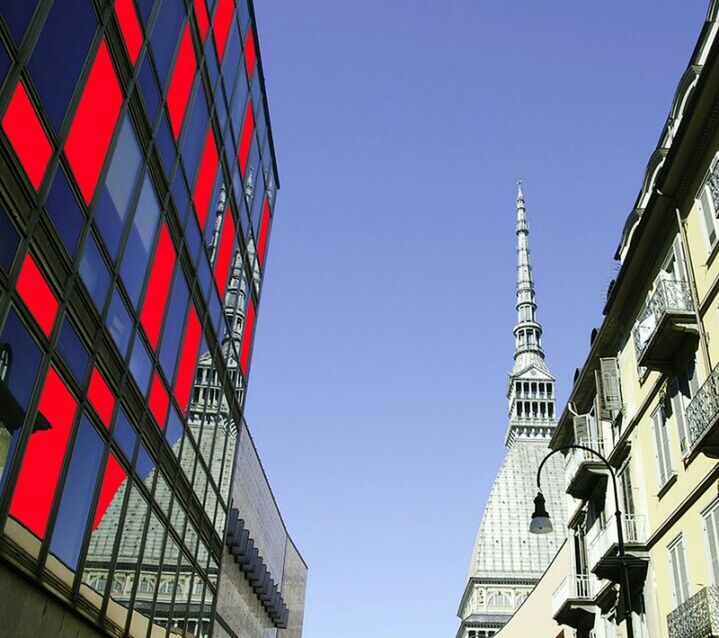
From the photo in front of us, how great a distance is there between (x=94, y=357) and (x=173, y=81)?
8.02 meters

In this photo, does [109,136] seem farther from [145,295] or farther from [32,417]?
[32,417]

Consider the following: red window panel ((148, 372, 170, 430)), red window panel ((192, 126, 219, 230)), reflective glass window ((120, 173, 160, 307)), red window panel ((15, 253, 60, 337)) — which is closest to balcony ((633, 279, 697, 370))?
red window panel ((148, 372, 170, 430))

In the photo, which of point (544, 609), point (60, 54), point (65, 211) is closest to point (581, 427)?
point (544, 609)

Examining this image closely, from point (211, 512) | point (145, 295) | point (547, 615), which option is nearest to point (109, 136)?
point (145, 295)

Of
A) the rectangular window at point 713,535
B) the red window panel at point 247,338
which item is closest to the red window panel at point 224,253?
the red window panel at point 247,338

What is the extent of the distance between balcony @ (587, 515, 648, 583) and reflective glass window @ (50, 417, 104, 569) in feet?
47.5

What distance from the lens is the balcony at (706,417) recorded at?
18281 mm

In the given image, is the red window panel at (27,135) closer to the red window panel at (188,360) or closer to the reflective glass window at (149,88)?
the reflective glass window at (149,88)

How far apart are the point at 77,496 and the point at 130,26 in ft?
32.4

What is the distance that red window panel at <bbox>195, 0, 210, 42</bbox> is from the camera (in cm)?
2288

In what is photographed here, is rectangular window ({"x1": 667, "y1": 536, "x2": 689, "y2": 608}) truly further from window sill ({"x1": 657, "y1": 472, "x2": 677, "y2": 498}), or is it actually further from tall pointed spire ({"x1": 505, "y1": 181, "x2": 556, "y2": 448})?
tall pointed spire ({"x1": 505, "y1": 181, "x2": 556, "y2": 448})

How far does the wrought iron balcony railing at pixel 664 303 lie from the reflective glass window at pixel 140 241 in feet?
42.7

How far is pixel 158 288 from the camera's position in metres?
21.0

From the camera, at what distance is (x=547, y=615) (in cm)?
3862
